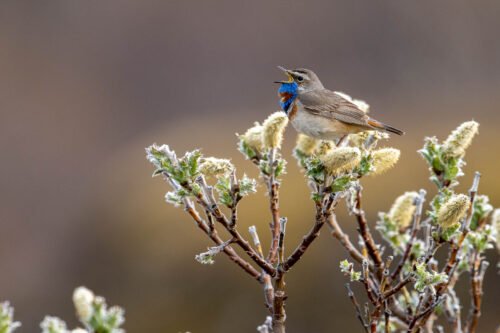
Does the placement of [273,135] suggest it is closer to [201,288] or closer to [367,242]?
[367,242]

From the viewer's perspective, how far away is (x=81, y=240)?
39.2 ft

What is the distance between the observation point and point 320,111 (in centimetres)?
479

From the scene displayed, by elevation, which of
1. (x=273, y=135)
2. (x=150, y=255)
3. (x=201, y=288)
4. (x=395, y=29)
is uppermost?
Answer: (x=395, y=29)

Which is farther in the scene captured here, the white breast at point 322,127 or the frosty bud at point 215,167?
the white breast at point 322,127

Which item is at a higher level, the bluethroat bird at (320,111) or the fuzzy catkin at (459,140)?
the bluethroat bird at (320,111)

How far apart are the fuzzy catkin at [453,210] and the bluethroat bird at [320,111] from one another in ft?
4.10

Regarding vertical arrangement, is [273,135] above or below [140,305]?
below

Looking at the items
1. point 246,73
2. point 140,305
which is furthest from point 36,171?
point 140,305

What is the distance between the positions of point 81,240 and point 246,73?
7376 millimetres

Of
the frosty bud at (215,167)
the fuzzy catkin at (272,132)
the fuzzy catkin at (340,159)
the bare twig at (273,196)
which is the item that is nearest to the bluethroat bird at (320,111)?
the fuzzy catkin at (272,132)

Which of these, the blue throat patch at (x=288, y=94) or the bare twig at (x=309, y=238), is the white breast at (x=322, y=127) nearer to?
the blue throat patch at (x=288, y=94)

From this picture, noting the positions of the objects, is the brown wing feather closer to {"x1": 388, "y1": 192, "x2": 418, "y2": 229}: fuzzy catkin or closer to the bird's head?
the bird's head

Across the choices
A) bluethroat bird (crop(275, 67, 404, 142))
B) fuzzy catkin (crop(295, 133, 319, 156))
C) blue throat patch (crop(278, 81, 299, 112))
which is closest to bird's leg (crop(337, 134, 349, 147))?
bluethroat bird (crop(275, 67, 404, 142))

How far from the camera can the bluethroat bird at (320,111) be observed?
174 inches
